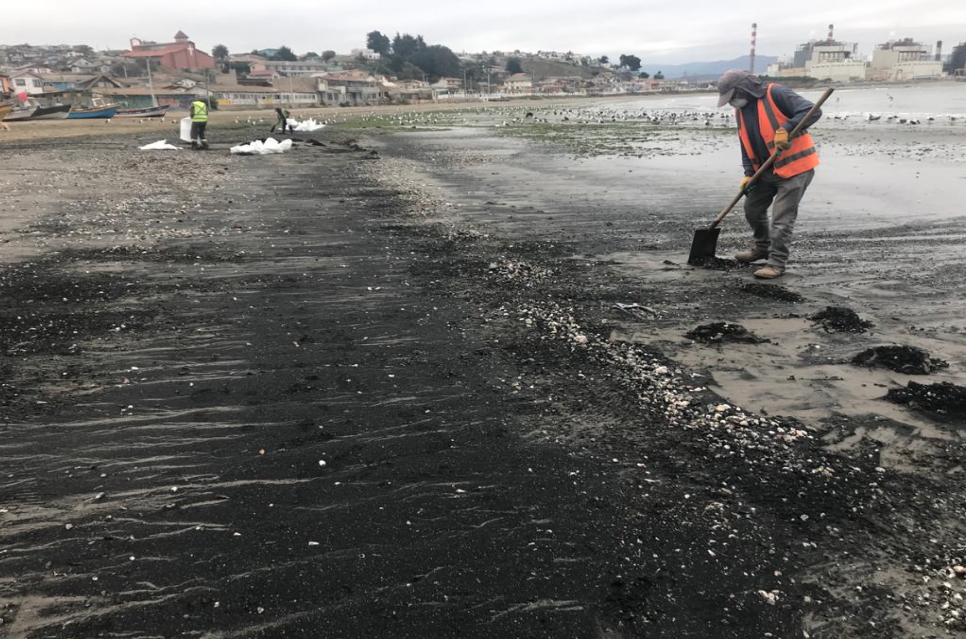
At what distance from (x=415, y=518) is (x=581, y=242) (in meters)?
6.64

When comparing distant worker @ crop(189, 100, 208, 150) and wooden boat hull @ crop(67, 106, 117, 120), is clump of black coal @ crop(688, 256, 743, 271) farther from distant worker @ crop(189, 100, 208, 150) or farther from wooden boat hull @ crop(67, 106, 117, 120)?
wooden boat hull @ crop(67, 106, 117, 120)

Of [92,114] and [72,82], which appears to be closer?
[92,114]

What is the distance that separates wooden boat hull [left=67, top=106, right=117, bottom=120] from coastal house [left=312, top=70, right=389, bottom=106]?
55999 millimetres

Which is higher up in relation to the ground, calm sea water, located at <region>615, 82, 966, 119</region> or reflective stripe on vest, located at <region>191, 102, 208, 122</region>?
calm sea water, located at <region>615, 82, 966, 119</region>

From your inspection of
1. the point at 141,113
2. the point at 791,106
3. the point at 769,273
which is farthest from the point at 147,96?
the point at 769,273

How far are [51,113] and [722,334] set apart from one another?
59050 millimetres

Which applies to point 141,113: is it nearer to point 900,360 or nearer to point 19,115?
point 19,115

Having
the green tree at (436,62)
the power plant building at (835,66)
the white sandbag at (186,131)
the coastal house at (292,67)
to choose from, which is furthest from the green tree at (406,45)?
the white sandbag at (186,131)

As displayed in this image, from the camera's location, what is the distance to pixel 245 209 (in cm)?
1113

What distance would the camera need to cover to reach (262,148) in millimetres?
22031

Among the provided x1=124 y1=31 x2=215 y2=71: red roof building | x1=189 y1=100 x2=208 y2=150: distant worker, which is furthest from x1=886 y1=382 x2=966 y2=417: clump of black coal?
x1=124 y1=31 x2=215 y2=71: red roof building

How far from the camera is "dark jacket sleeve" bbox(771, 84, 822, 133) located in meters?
6.78

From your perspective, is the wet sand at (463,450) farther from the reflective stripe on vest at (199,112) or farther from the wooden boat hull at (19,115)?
the wooden boat hull at (19,115)

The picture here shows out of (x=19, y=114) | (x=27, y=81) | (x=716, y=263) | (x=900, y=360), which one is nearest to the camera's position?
(x=900, y=360)
